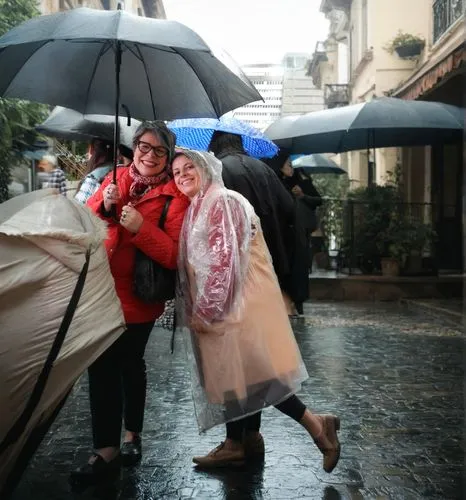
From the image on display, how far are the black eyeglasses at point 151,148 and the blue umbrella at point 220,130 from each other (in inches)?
32.5

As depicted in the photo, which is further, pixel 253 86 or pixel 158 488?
pixel 253 86

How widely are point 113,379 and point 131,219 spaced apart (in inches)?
33.0

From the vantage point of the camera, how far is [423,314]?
10.4 m

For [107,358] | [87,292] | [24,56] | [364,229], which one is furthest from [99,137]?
[364,229]

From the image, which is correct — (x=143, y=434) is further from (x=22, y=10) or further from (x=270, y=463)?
(x=22, y=10)

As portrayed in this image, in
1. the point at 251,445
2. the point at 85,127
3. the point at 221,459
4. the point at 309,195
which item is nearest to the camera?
the point at 221,459

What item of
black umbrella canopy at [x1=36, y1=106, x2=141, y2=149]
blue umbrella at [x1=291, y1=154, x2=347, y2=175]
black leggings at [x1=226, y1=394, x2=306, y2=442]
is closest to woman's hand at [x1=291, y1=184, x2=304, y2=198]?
black umbrella canopy at [x1=36, y1=106, x2=141, y2=149]

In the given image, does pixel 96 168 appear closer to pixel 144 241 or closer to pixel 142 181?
pixel 142 181

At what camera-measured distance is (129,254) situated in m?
3.61

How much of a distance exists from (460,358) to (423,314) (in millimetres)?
3570

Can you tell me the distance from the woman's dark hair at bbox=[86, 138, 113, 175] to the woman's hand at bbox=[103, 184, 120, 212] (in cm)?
107

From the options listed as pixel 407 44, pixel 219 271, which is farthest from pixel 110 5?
pixel 219 271

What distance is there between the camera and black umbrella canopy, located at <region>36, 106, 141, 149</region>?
16.5 ft

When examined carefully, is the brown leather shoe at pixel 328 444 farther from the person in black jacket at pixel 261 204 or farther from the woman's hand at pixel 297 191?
the woman's hand at pixel 297 191
